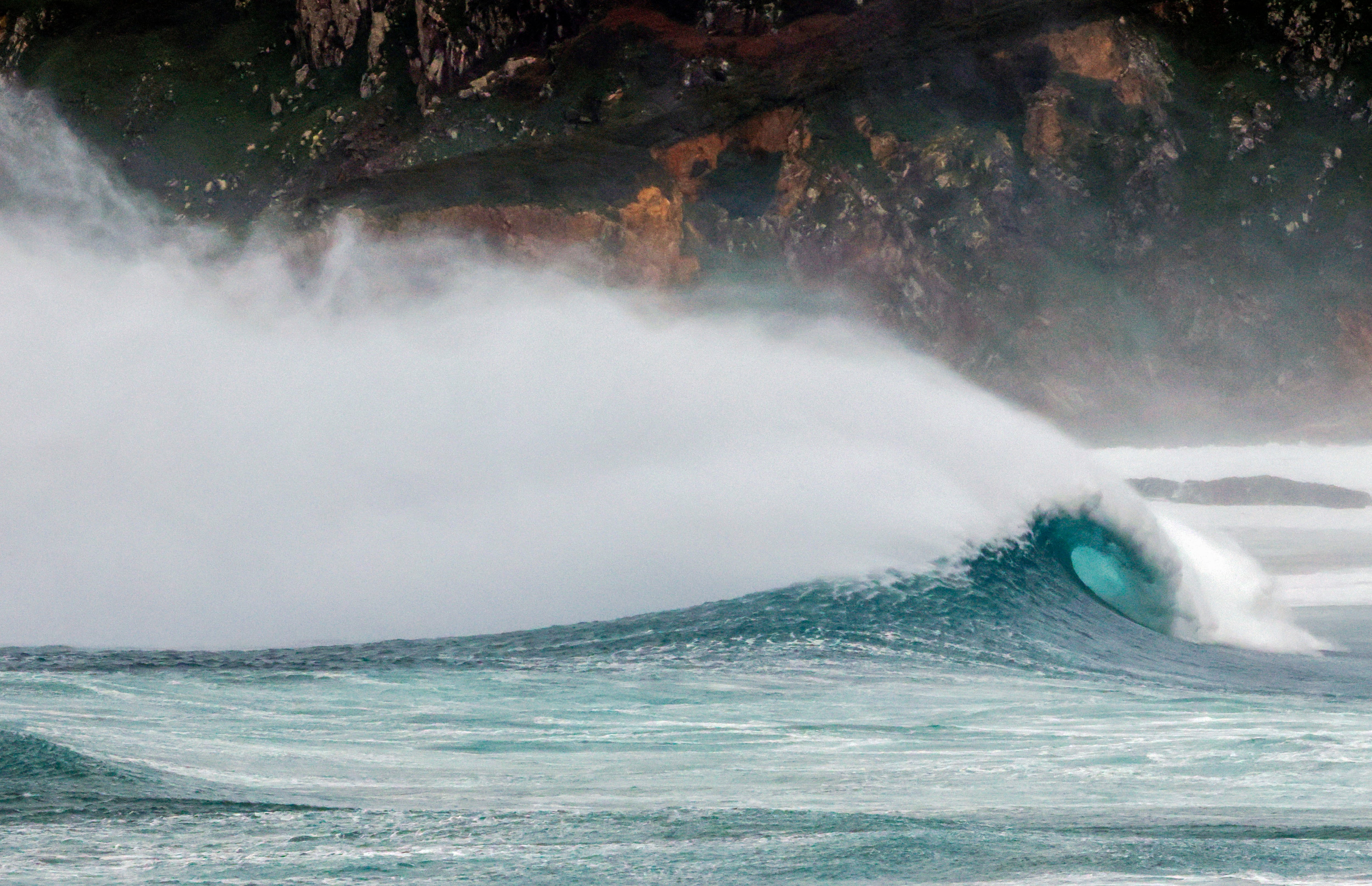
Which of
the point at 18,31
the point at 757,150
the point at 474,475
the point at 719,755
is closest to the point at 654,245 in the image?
the point at 757,150

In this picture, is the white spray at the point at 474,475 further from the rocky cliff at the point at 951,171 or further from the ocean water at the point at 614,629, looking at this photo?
the rocky cliff at the point at 951,171

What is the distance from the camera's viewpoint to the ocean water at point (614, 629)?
5.57m

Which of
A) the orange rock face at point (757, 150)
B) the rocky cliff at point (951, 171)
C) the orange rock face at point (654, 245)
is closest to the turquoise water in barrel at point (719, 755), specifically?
the orange rock face at point (654, 245)

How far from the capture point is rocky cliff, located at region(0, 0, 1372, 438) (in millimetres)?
45938

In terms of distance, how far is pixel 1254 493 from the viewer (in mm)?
34844

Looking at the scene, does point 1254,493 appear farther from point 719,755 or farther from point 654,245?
point 719,755

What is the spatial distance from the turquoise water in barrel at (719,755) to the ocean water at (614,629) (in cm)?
3

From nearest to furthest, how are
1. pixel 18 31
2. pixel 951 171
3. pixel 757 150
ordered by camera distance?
pixel 951 171 < pixel 757 150 < pixel 18 31

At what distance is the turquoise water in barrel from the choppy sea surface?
0.02 metres

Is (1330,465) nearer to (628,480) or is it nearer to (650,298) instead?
(650,298)

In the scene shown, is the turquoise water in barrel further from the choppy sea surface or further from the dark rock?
the dark rock

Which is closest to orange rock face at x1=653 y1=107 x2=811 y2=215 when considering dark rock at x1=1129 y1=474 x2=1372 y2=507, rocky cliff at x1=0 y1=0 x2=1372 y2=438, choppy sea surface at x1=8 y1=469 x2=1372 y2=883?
rocky cliff at x1=0 y1=0 x2=1372 y2=438

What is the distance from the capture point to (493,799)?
6332 millimetres

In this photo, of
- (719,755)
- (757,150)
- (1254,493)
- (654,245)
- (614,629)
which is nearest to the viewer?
(719,755)
